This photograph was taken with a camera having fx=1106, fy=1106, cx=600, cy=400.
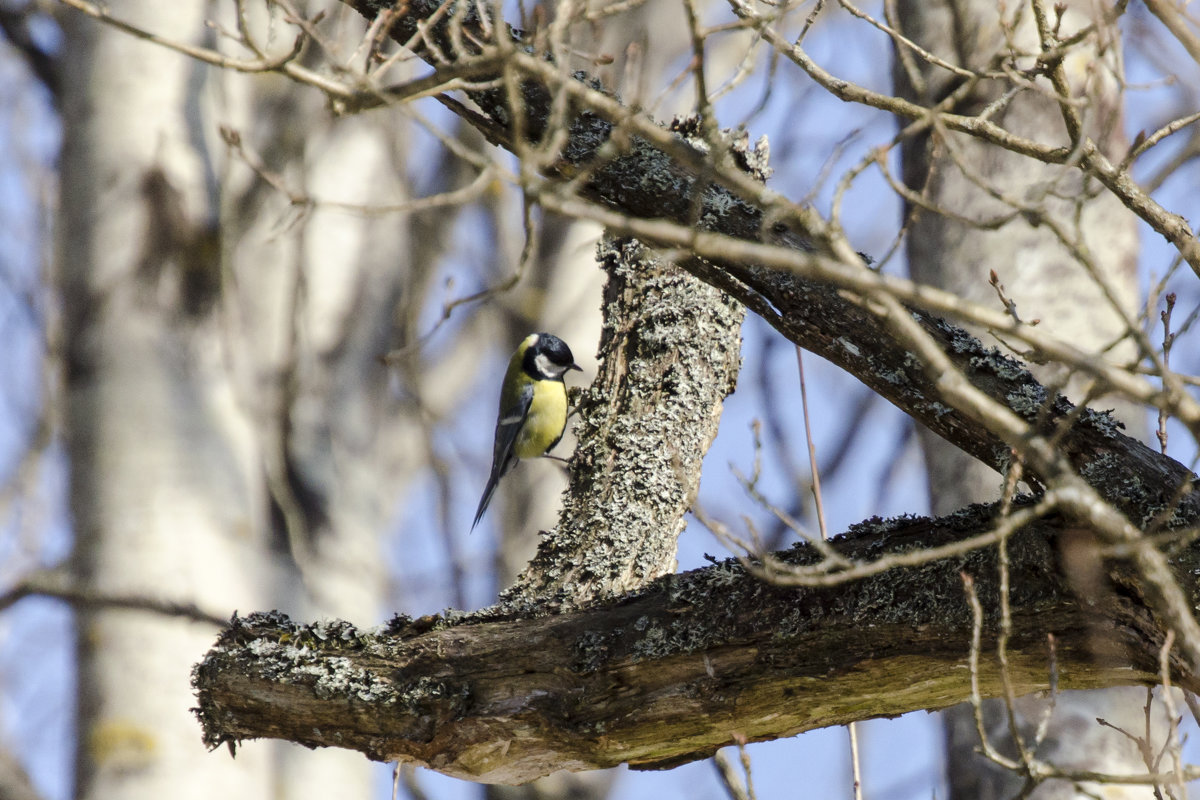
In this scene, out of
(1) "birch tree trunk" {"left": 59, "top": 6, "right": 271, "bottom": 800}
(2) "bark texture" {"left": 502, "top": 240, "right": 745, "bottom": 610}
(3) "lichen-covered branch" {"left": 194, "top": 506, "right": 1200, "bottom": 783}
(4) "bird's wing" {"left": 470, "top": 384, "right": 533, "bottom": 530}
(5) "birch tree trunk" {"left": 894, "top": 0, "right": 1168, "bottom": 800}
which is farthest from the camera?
(4) "bird's wing" {"left": 470, "top": 384, "right": 533, "bottom": 530}

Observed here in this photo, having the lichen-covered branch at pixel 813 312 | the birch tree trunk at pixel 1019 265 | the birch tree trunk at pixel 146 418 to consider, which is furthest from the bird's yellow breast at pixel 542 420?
the lichen-covered branch at pixel 813 312

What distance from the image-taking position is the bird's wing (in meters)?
5.90

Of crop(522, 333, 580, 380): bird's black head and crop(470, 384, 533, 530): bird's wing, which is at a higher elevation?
crop(522, 333, 580, 380): bird's black head

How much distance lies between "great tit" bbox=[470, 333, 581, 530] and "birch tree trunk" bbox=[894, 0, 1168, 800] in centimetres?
229

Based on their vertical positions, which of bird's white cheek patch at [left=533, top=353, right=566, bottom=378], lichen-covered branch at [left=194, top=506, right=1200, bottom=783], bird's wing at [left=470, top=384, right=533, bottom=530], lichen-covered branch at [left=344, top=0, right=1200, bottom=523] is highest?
bird's white cheek patch at [left=533, top=353, right=566, bottom=378]

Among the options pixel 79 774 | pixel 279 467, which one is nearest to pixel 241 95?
pixel 279 467

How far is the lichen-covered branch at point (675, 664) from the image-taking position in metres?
2.24

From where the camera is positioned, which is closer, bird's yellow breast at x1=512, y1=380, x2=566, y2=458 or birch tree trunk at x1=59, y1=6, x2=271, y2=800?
birch tree trunk at x1=59, y1=6, x2=271, y2=800

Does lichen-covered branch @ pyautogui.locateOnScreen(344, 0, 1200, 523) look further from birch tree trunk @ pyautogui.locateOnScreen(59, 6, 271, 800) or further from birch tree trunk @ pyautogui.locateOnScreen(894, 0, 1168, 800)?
birch tree trunk @ pyautogui.locateOnScreen(59, 6, 271, 800)

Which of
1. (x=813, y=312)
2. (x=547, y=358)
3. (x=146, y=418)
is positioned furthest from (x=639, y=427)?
(x=547, y=358)

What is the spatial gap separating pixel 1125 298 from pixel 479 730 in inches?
124

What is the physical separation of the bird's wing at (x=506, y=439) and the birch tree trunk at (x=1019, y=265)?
2.29m

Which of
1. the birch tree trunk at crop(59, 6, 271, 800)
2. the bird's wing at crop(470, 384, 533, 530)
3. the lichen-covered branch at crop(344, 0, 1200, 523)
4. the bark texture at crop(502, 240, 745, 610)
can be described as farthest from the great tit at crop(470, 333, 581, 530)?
the lichen-covered branch at crop(344, 0, 1200, 523)

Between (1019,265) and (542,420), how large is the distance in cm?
294
